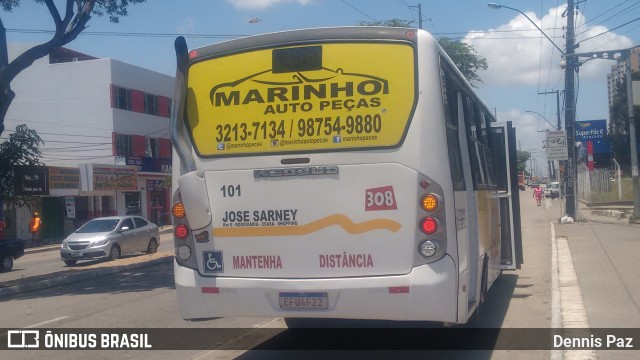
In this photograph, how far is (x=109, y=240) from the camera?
23.9 m

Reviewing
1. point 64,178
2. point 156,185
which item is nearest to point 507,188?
point 64,178

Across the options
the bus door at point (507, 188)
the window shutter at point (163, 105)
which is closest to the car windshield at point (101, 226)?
the bus door at point (507, 188)

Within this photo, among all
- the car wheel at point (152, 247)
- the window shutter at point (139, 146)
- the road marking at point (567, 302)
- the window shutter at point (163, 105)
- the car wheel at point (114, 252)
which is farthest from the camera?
the window shutter at point (163, 105)

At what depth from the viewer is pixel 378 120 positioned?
691 centimetres

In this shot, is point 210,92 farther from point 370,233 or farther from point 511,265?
point 511,265

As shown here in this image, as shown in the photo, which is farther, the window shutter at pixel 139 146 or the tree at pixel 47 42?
the window shutter at pixel 139 146

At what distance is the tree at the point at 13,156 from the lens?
17.8 metres

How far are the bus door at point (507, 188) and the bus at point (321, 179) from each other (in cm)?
411

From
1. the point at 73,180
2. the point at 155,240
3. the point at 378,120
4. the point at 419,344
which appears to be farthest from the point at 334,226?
the point at 73,180

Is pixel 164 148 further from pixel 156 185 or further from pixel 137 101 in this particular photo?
pixel 137 101

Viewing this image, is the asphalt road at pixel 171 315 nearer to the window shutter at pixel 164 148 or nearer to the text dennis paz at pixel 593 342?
the text dennis paz at pixel 593 342

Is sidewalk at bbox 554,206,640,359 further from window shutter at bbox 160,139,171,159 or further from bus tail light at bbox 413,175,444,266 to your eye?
window shutter at bbox 160,139,171,159

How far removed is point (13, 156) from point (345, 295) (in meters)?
13.4

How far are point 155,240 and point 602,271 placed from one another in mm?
16192
